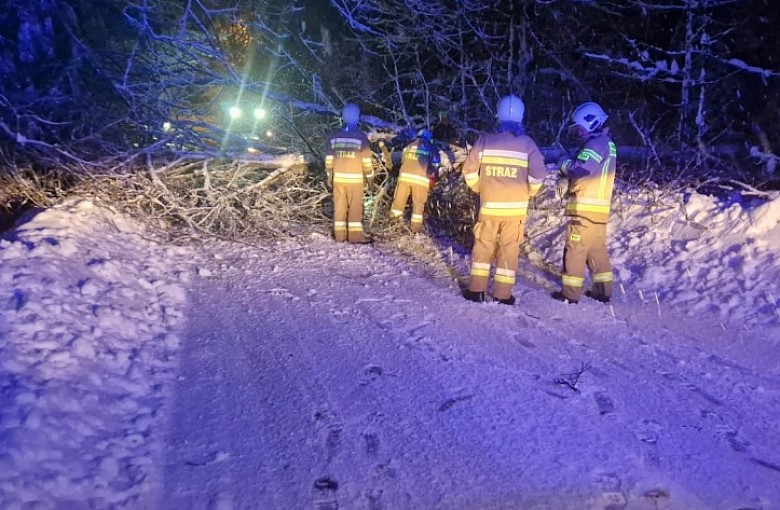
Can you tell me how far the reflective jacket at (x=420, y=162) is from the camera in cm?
785

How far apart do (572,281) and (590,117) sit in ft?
4.96

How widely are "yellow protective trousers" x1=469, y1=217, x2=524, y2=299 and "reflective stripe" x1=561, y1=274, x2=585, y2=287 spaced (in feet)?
1.58

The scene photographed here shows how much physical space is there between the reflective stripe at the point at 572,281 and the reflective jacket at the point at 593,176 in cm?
56

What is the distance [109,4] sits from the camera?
10453 mm

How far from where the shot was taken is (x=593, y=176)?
5.07 meters

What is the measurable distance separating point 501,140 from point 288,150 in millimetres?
4687

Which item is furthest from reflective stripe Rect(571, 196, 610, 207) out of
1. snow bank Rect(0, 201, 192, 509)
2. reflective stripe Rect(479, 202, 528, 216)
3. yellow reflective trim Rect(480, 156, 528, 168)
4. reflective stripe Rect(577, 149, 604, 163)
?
snow bank Rect(0, 201, 192, 509)

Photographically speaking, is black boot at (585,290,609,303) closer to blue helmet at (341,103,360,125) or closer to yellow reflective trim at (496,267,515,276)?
yellow reflective trim at (496,267,515,276)

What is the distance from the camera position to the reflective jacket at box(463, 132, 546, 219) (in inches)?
201

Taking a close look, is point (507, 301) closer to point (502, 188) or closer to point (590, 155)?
point (502, 188)

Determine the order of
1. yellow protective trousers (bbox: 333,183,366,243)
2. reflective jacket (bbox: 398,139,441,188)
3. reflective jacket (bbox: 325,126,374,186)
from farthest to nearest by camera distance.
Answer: reflective jacket (bbox: 398,139,441,188) < yellow protective trousers (bbox: 333,183,366,243) < reflective jacket (bbox: 325,126,374,186)

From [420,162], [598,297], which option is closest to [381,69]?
[420,162]

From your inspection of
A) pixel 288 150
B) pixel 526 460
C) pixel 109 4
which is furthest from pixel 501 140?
pixel 109 4

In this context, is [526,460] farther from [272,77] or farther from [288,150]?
[272,77]
